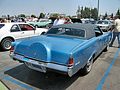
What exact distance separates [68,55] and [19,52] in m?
1.47

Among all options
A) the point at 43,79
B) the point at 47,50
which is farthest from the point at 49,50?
the point at 43,79

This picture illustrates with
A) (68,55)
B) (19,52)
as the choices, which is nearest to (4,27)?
(19,52)

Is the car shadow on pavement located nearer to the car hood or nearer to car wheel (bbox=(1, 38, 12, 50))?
the car hood

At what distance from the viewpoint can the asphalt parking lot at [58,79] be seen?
4.21 meters

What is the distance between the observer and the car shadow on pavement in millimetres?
4238

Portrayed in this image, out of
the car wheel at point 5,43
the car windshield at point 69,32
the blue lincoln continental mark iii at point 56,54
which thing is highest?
the car windshield at point 69,32

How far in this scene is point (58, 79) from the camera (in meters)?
4.67

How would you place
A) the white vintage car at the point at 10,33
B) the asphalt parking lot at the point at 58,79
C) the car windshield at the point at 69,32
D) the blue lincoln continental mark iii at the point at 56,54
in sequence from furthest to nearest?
the white vintage car at the point at 10,33, the car windshield at the point at 69,32, the asphalt parking lot at the point at 58,79, the blue lincoln continental mark iii at the point at 56,54

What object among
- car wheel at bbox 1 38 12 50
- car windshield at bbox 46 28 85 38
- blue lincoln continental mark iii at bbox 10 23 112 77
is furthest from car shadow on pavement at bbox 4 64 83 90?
car wheel at bbox 1 38 12 50

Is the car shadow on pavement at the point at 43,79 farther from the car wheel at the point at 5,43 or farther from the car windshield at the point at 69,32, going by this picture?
the car wheel at the point at 5,43

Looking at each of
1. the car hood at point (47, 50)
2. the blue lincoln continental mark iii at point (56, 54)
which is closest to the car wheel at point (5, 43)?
the blue lincoln continental mark iii at point (56, 54)

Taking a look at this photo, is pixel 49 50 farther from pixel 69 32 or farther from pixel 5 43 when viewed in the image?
pixel 5 43

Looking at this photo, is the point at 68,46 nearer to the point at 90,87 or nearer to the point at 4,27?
the point at 90,87

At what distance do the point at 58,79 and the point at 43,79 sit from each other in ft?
1.35
